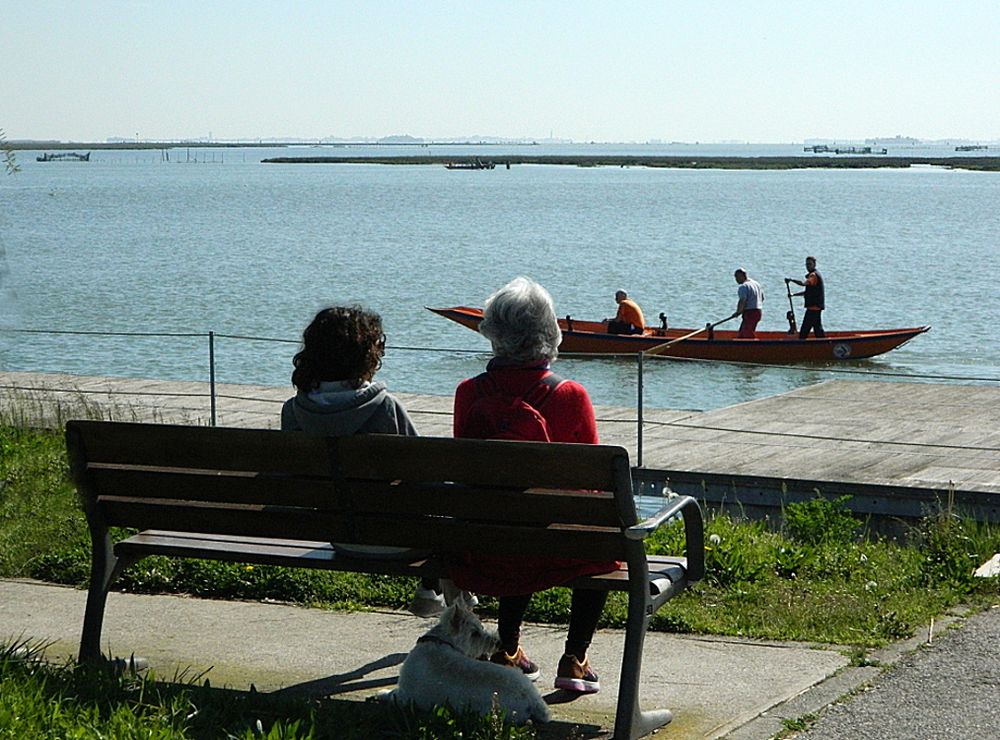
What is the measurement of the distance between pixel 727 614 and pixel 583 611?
1213 millimetres

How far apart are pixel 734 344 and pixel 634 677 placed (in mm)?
24872

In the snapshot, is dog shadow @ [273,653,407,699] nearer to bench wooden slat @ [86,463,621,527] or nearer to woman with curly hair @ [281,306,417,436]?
bench wooden slat @ [86,463,621,527]

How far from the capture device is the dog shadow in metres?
5.06

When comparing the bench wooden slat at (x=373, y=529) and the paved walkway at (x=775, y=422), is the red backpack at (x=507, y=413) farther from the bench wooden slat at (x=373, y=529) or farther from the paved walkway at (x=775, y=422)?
the paved walkway at (x=775, y=422)

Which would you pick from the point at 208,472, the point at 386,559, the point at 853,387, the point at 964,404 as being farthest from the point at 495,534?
the point at 853,387

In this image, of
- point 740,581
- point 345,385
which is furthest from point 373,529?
point 740,581

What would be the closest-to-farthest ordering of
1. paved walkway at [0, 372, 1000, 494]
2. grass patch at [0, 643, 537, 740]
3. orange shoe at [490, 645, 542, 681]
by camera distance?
grass patch at [0, 643, 537, 740], orange shoe at [490, 645, 542, 681], paved walkway at [0, 372, 1000, 494]

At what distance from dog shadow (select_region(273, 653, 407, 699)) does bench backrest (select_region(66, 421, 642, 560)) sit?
53 cm

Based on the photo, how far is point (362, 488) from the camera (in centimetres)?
482

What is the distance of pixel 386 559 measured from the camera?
4918 millimetres

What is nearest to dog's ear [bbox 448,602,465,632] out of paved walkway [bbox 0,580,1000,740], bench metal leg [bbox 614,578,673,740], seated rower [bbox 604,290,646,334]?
paved walkway [bbox 0,580,1000,740]

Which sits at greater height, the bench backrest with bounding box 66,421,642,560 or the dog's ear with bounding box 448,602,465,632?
the bench backrest with bounding box 66,421,642,560

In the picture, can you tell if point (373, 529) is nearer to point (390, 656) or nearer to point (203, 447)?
point (203, 447)

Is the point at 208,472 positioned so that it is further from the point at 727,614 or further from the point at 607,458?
the point at 727,614
